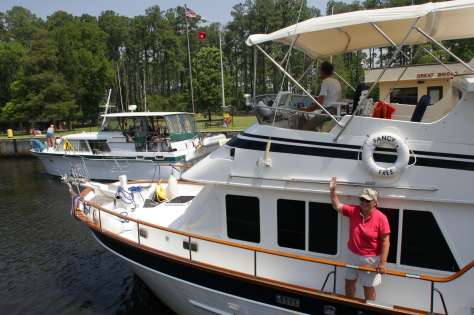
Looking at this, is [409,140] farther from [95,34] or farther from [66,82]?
[95,34]

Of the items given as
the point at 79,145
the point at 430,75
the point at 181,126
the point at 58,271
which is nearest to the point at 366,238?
the point at 58,271

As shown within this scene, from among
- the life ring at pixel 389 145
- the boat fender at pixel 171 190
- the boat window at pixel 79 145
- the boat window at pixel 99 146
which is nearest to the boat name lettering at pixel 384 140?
the life ring at pixel 389 145

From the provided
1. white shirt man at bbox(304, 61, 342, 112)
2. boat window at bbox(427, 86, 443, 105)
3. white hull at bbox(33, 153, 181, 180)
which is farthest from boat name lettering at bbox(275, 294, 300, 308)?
boat window at bbox(427, 86, 443, 105)

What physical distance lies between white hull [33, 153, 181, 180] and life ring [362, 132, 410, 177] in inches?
569

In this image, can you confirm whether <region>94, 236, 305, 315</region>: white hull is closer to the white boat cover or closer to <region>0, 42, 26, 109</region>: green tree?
the white boat cover

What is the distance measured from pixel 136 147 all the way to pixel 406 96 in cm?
1458

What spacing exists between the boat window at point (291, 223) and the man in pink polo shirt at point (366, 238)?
0.69 meters

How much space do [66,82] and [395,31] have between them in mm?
51948

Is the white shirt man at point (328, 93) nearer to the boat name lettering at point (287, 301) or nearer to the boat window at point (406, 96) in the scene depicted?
the boat name lettering at point (287, 301)

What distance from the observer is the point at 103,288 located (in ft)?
30.3

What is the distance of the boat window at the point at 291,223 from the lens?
5500mm

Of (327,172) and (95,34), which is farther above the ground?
(95,34)

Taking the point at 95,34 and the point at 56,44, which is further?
the point at 95,34

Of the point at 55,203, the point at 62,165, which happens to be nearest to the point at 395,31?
the point at 55,203
